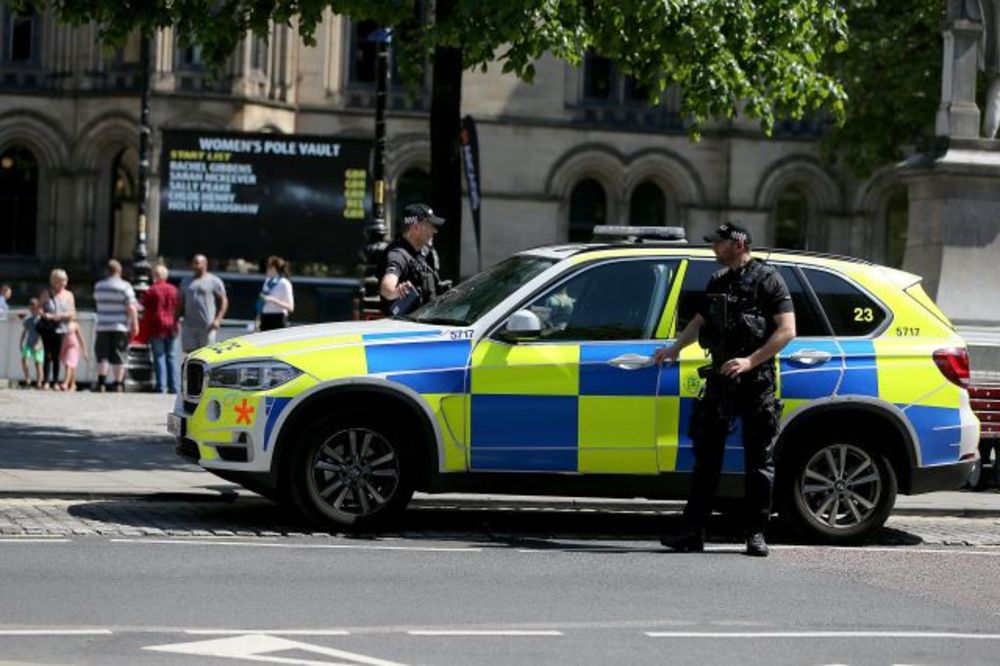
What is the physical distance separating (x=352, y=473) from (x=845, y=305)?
3.14 metres

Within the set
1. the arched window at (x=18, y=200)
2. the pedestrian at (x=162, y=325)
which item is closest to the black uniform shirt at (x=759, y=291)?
the pedestrian at (x=162, y=325)

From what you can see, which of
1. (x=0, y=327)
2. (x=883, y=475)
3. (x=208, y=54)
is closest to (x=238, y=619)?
(x=883, y=475)

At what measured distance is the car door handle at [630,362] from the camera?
1294 centimetres

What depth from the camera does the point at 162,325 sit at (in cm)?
2823

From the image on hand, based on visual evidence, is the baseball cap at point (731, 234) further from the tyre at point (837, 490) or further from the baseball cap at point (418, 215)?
the baseball cap at point (418, 215)

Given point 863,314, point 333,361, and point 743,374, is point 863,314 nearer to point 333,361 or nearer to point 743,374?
point 743,374

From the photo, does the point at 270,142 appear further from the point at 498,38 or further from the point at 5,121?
the point at 5,121

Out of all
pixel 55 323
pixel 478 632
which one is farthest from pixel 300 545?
pixel 55 323

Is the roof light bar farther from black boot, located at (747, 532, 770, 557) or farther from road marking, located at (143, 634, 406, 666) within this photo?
road marking, located at (143, 634, 406, 666)

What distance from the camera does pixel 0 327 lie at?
30859 mm

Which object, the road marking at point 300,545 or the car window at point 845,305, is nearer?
the road marking at point 300,545

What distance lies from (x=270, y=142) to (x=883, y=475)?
19.7m

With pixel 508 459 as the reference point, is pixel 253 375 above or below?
above

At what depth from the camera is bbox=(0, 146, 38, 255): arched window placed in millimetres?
52781
